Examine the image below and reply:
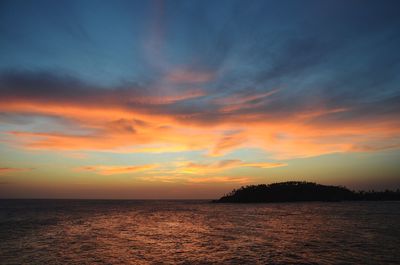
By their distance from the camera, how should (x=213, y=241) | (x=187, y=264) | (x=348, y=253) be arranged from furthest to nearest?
(x=213, y=241)
(x=348, y=253)
(x=187, y=264)

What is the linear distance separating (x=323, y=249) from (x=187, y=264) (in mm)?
12419

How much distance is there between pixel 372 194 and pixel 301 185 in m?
37.8

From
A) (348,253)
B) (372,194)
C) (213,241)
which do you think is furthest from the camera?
(372,194)

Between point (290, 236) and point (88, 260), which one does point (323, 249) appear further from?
point (88, 260)

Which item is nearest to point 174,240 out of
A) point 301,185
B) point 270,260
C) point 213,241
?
point 213,241

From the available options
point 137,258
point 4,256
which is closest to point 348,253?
point 137,258

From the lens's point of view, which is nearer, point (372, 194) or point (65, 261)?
point (65, 261)

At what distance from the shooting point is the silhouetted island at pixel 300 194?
15862 centimetres

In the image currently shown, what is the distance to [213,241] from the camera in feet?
101

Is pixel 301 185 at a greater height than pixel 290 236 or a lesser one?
greater

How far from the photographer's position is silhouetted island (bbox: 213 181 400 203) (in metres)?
159

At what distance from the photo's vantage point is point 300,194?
16600 centimetres

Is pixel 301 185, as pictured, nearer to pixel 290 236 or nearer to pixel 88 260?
pixel 290 236

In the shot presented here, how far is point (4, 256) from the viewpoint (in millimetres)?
25359
